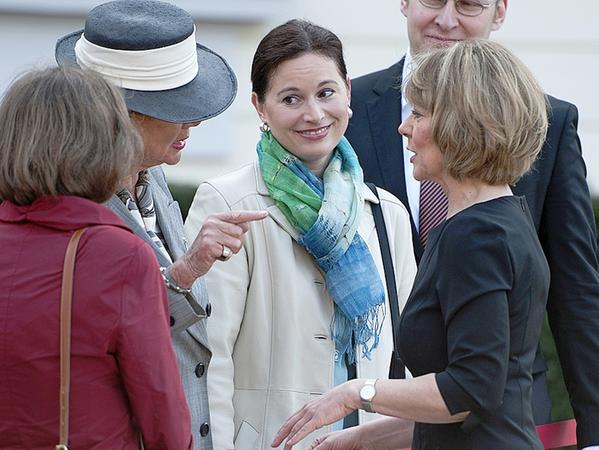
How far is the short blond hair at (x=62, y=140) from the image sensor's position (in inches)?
95.7

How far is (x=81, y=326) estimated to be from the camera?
238 centimetres

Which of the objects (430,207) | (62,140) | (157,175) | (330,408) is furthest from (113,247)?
(430,207)

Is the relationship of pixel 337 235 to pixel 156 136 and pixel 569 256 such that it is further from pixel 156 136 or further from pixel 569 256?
pixel 569 256

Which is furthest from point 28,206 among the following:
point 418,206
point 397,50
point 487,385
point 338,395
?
point 397,50

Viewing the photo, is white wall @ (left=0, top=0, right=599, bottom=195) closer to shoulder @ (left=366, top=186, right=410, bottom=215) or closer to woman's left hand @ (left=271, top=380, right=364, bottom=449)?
shoulder @ (left=366, top=186, right=410, bottom=215)

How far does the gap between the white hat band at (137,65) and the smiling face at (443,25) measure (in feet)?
3.89

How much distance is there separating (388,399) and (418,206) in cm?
139

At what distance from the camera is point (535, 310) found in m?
2.65

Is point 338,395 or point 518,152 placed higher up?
point 518,152

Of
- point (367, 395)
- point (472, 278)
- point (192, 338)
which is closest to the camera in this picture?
point (472, 278)

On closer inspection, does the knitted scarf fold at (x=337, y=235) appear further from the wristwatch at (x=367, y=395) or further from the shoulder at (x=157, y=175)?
the wristwatch at (x=367, y=395)

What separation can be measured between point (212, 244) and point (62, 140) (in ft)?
1.96

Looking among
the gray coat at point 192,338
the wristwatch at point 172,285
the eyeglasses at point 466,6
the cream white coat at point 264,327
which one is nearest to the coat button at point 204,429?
the gray coat at point 192,338

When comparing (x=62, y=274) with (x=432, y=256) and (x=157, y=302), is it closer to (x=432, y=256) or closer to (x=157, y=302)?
(x=157, y=302)
